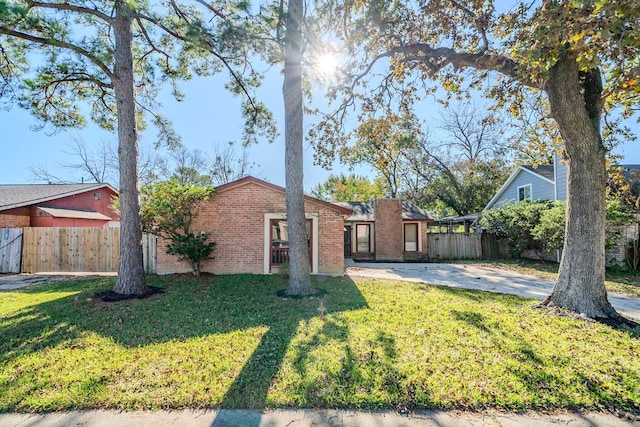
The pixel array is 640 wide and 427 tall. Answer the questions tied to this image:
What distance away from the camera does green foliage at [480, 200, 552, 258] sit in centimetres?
1366

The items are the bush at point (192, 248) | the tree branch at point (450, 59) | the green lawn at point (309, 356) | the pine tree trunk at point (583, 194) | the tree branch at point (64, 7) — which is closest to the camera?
the green lawn at point (309, 356)

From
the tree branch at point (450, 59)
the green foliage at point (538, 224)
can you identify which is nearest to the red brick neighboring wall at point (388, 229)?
the green foliage at point (538, 224)

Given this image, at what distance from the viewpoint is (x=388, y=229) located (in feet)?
54.1

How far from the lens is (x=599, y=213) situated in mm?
5328

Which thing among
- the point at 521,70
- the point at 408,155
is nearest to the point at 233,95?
the point at 521,70

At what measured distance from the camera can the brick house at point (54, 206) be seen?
1399cm

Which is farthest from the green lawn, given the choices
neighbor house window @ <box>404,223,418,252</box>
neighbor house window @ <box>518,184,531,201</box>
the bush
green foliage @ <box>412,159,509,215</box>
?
green foliage @ <box>412,159,509,215</box>

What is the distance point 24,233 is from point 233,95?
10123 millimetres

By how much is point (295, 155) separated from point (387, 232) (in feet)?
34.9

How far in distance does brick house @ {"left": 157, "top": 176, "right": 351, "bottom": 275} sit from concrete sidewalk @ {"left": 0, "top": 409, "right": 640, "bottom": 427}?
7205 mm

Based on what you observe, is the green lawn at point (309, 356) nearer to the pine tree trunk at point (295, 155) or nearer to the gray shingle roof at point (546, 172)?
the pine tree trunk at point (295, 155)

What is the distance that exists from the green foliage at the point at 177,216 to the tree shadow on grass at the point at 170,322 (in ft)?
3.63

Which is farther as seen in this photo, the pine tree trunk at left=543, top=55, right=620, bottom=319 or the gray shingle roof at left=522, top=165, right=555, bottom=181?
the gray shingle roof at left=522, top=165, right=555, bottom=181

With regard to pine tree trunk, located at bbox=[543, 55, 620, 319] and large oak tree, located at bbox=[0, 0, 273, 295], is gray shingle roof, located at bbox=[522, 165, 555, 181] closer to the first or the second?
pine tree trunk, located at bbox=[543, 55, 620, 319]
